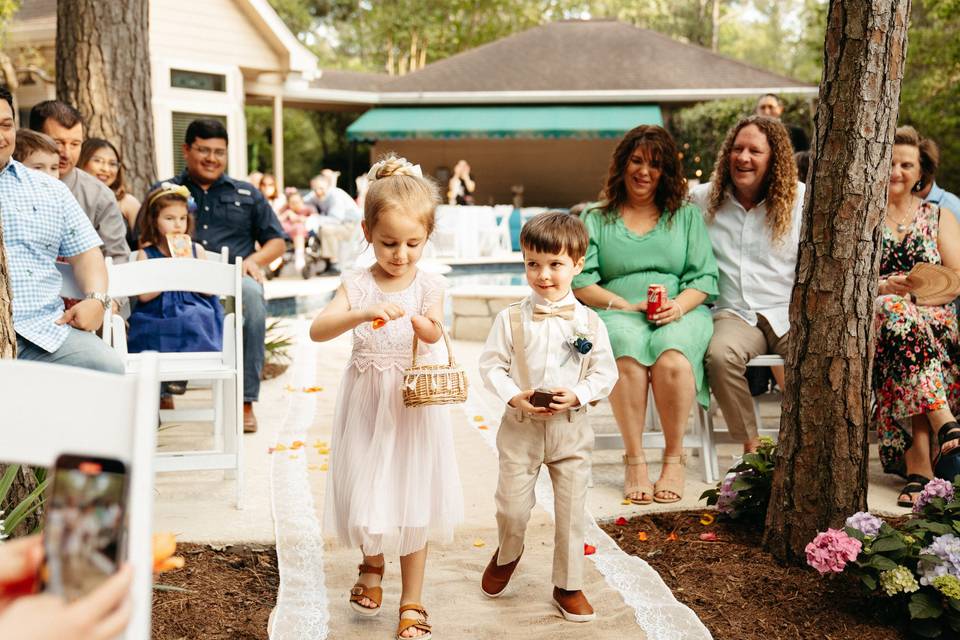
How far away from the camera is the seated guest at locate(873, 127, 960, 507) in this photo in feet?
Result: 14.9

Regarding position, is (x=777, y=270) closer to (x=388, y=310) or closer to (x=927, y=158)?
(x=927, y=158)

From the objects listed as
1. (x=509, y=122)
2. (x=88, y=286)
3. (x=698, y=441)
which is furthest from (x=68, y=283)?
(x=509, y=122)

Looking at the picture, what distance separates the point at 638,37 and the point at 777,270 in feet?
67.2

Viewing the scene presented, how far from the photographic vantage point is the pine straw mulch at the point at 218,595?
3.11 meters

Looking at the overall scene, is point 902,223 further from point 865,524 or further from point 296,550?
point 296,550

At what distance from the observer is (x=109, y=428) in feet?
4.20

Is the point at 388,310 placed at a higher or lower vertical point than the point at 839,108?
lower

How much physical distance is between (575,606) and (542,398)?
2.46ft

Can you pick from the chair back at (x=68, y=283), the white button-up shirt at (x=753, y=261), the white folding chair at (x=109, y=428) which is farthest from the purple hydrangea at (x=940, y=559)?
the chair back at (x=68, y=283)

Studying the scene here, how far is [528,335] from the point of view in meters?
3.44

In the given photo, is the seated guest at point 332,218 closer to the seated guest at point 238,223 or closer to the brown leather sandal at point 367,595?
the seated guest at point 238,223

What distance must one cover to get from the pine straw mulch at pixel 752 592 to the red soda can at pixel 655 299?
1098 millimetres

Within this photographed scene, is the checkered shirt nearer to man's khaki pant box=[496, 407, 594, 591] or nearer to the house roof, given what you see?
man's khaki pant box=[496, 407, 594, 591]

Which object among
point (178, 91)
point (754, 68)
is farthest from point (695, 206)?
point (754, 68)
